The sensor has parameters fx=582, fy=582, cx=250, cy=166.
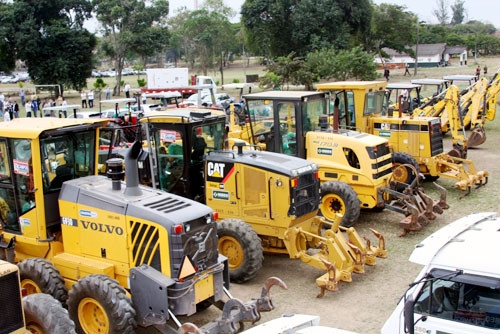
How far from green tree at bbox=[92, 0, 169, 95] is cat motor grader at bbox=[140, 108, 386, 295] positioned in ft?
112

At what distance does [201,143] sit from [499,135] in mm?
16058

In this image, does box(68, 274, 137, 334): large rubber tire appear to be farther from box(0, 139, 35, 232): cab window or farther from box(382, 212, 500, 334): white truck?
box(382, 212, 500, 334): white truck

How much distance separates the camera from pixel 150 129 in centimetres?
958

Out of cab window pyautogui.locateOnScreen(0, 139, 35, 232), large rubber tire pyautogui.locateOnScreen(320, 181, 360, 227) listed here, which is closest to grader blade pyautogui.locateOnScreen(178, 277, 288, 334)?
cab window pyautogui.locateOnScreen(0, 139, 35, 232)

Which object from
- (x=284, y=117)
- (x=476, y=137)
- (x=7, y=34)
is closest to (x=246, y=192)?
(x=284, y=117)

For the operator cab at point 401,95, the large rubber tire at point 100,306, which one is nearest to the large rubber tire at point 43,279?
the large rubber tire at point 100,306

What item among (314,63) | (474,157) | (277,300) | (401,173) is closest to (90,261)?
(277,300)

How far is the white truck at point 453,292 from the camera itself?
5137mm

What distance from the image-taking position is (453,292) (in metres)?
5.38

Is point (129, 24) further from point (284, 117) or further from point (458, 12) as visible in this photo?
point (458, 12)

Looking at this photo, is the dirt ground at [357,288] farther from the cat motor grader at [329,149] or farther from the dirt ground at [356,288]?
the cat motor grader at [329,149]

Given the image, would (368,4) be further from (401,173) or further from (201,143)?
(201,143)

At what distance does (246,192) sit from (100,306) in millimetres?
3465

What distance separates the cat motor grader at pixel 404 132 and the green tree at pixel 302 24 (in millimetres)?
26181
